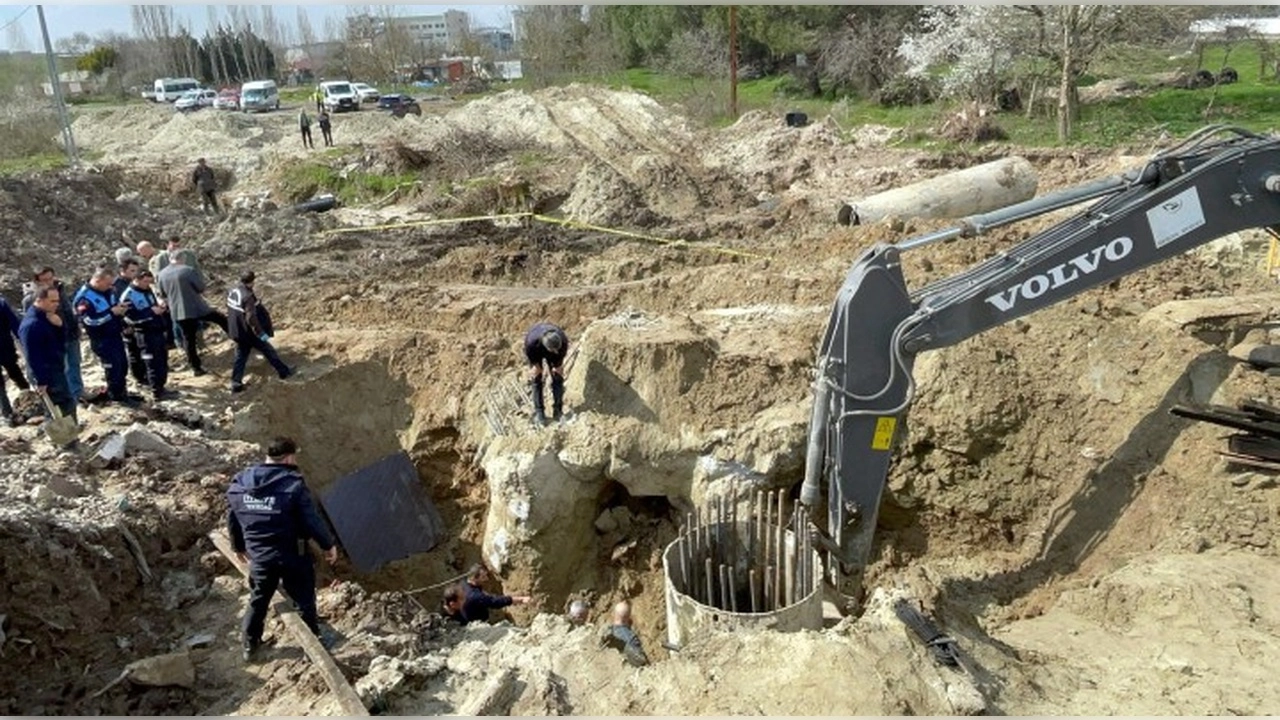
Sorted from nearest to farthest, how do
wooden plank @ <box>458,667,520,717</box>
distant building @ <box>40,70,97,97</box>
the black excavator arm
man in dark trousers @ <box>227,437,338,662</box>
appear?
wooden plank @ <box>458,667,520,717</box>, man in dark trousers @ <box>227,437,338,662</box>, the black excavator arm, distant building @ <box>40,70,97,97</box>

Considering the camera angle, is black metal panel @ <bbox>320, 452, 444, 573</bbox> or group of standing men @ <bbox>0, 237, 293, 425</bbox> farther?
black metal panel @ <bbox>320, 452, 444, 573</bbox>

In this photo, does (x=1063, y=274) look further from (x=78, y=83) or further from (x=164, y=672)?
(x=78, y=83)

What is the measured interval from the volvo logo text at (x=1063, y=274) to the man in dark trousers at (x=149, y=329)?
737 centimetres

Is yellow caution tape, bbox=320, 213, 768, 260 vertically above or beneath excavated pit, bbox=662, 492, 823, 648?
above

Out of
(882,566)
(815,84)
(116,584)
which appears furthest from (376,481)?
(815,84)

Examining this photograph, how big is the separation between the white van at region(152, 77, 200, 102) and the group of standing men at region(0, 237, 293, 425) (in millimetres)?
33100

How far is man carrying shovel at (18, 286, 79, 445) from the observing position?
314 inches

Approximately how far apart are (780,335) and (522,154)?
14.8 m

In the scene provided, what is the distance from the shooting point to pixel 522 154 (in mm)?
22703

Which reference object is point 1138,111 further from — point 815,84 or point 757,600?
point 757,600

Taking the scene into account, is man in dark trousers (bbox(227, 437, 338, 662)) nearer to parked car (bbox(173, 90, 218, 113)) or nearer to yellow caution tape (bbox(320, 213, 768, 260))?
yellow caution tape (bbox(320, 213, 768, 260))

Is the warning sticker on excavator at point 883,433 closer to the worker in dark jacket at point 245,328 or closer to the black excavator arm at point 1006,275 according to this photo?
the black excavator arm at point 1006,275

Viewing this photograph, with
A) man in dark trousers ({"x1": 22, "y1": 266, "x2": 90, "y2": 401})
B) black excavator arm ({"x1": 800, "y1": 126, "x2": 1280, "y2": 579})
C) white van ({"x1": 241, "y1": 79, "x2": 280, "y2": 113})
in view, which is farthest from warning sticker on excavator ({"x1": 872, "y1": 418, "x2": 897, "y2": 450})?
white van ({"x1": 241, "y1": 79, "x2": 280, "y2": 113})

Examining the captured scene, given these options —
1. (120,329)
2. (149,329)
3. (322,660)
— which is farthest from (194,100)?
(322,660)
